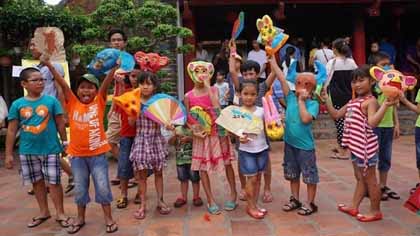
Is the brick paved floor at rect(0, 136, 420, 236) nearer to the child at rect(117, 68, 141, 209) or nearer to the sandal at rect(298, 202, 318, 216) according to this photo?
the sandal at rect(298, 202, 318, 216)

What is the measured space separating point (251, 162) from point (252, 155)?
70mm

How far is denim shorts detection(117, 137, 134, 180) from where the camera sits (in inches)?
184

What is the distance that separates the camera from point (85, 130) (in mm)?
4078

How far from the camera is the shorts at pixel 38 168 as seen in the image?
4.25m

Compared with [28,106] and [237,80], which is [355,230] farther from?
[28,106]

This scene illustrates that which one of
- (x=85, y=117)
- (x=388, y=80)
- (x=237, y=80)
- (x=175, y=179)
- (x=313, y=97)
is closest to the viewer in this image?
(x=388, y=80)

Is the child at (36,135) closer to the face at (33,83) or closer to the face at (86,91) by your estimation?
the face at (33,83)

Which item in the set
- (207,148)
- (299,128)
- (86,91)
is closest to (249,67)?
(299,128)

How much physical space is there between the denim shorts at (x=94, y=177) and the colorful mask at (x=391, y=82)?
2.47 metres

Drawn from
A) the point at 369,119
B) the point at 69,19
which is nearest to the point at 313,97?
the point at 369,119

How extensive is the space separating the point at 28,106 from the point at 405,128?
792cm

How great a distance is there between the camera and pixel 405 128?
969 centimetres

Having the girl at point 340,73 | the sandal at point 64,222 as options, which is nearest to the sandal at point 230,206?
the sandal at point 64,222

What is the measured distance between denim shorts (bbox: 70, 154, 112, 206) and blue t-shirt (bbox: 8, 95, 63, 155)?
0.37 m
